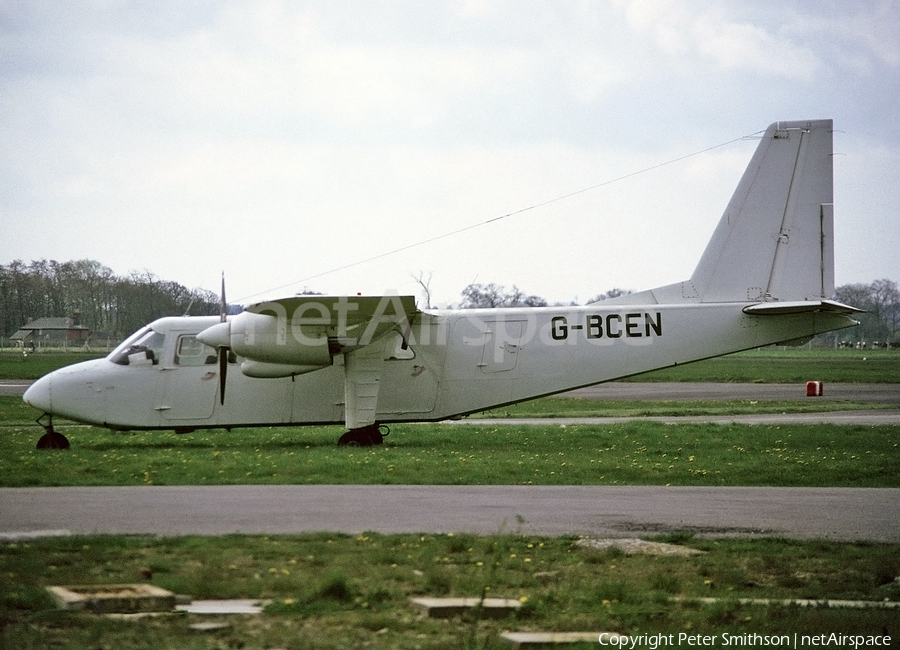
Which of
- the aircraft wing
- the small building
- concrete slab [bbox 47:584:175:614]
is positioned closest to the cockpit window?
the aircraft wing

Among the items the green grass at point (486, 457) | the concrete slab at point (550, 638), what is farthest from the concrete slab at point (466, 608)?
the green grass at point (486, 457)

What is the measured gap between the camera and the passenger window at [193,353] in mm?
19984

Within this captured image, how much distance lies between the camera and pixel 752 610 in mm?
7277

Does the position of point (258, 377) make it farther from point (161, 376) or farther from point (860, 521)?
point (860, 521)

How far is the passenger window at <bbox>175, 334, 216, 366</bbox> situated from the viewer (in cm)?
1998

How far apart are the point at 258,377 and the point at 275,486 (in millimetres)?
5999

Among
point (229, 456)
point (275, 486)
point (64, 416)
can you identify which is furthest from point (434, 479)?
point (64, 416)

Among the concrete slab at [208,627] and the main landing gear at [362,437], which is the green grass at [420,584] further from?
the main landing gear at [362,437]

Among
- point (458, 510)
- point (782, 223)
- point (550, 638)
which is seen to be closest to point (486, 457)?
point (458, 510)

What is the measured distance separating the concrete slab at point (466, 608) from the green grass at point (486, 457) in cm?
734

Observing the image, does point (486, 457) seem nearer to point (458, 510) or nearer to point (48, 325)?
point (458, 510)

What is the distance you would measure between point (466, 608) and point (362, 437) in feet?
42.9

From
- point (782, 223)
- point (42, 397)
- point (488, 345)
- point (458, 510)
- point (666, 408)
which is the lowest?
point (666, 408)

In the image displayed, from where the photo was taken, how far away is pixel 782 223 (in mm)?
19969
